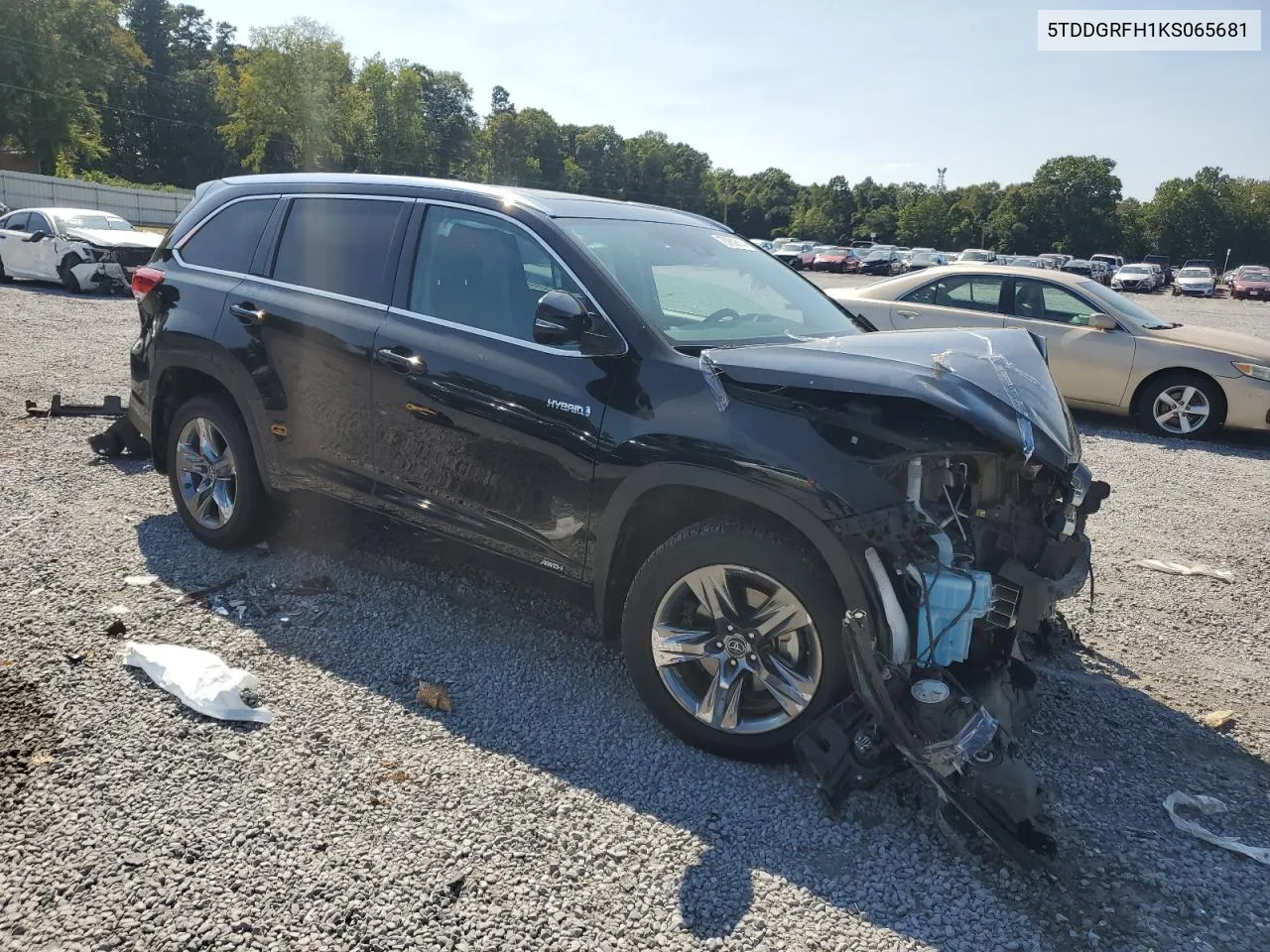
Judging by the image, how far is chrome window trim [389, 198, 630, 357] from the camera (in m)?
3.49

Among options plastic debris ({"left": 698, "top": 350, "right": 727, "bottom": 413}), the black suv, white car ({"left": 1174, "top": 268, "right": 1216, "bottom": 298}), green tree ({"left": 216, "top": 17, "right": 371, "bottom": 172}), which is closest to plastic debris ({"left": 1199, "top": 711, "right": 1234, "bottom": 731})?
the black suv

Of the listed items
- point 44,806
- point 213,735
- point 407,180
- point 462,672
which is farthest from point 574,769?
point 407,180

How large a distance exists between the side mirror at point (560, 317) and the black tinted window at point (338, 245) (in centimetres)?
112

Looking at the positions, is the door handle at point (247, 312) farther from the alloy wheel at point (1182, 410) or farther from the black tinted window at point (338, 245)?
the alloy wheel at point (1182, 410)

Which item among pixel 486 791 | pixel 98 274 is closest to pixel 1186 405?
pixel 486 791

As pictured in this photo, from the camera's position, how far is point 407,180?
438 centimetres

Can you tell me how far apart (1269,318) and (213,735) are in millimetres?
37869

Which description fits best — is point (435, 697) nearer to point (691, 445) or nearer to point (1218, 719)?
point (691, 445)

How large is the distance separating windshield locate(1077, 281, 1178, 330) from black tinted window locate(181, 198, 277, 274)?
8.24 meters

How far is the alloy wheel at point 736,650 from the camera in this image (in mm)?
3131

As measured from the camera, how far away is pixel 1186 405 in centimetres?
915

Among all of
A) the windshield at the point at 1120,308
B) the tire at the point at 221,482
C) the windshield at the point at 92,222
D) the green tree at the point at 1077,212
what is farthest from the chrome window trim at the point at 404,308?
the green tree at the point at 1077,212

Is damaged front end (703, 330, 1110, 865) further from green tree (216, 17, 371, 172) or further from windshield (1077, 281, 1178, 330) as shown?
green tree (216, 17, 371, 172)

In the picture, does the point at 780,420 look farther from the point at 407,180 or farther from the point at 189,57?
the point at 189,57
